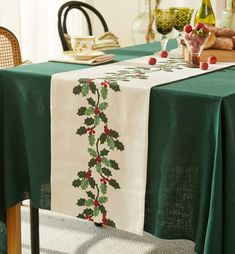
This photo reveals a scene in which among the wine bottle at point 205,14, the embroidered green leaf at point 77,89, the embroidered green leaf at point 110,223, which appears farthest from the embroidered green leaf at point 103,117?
the wine bottle at point 205,14

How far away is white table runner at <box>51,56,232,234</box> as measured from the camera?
5.56 ft

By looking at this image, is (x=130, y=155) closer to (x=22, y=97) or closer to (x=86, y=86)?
(x=86, y=86)

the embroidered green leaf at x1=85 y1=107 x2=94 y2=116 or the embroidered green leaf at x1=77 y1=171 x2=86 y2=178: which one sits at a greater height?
the embroidered green leaf at x1=85 y1=107 x2=94 y2=116

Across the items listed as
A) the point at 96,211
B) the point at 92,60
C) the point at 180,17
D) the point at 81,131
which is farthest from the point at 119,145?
the point at 180,17

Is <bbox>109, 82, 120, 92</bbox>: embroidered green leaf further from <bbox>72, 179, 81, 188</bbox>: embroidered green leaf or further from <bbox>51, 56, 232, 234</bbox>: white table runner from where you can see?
<bbox>72, 179, 81, 188</bbox>: embroidered green leaf

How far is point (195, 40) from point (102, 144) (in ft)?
1.84

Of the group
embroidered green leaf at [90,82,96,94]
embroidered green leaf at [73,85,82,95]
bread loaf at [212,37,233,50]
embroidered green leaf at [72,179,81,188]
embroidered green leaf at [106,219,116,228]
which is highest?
bread loaf at [212,37,233,50]

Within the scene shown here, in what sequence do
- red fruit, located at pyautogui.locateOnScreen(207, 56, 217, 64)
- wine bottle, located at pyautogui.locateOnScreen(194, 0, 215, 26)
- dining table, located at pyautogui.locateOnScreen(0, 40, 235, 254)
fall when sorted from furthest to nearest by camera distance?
1. wine bottle, located at pyautogui.locateOnScreen(194, 0, 215, 26)
2. red fruit, located at pyautogui.locateOnScreen(207, 56, 217, 64)
3. dining table, located at pyautogui.locateOnScreen(0, 40, 235, 254)

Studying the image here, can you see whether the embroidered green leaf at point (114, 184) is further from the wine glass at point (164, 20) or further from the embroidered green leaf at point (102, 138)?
the wine glass at point (164, 20)

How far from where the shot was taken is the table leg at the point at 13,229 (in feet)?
6.75

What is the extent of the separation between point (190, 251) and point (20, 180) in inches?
34.5


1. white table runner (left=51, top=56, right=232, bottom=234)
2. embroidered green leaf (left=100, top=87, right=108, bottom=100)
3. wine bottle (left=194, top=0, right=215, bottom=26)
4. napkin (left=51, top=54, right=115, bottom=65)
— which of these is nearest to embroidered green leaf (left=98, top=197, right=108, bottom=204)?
white table runner (left=51, top=56, right=232, bottom=234)

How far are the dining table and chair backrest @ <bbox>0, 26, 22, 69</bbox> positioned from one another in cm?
85

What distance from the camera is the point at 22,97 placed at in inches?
75.1
